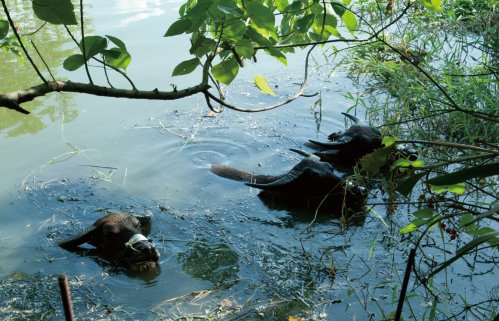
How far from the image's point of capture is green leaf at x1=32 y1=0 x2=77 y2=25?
141cm

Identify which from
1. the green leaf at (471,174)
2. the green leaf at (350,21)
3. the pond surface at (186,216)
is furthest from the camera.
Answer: the pond surface at (186,216)

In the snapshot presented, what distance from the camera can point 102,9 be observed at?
9211 mm

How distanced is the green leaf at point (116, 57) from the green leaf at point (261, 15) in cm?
39

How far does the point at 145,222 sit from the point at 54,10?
9.15 feet

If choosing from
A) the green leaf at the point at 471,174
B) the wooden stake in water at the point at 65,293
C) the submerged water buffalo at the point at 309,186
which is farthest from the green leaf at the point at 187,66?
the submerged water buffalo at the point at 309,186

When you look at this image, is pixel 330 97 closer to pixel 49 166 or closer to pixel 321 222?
pixel 321 222

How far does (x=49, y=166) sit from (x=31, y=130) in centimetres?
96

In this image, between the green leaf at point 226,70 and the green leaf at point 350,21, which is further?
the green leaf at point 350,21

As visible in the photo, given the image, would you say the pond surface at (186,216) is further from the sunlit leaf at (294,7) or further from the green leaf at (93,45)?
the green leaf at (93,45)

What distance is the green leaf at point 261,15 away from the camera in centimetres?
180

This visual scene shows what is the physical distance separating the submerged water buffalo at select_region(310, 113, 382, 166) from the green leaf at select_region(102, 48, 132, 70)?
3360mm

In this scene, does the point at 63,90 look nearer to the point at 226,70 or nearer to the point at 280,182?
the point at 226,70

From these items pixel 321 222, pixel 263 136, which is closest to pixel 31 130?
pixel 263 136

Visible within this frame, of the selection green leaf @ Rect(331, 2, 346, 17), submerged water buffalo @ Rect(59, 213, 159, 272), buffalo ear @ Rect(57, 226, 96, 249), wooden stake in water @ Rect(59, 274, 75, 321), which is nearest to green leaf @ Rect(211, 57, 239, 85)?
green leaf @ Rect(331, 2, 346, 17)
